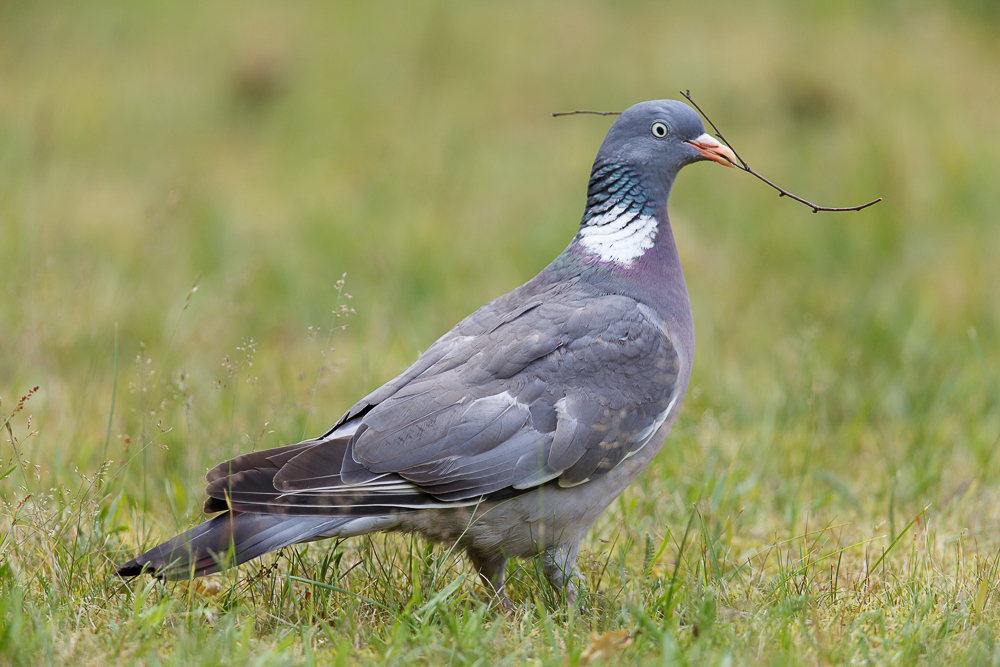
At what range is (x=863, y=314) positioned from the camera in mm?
5254

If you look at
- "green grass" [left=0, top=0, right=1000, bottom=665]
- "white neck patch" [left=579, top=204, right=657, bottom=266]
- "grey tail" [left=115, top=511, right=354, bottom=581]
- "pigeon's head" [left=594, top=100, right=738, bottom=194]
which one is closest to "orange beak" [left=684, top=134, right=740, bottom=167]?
"pigeon's head" [left=594, top=100, right=738, bottom=194]

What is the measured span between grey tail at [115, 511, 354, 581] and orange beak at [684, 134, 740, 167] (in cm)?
171

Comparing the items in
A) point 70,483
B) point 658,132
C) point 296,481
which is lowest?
point 70,483

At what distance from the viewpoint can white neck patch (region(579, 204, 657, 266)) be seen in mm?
3371

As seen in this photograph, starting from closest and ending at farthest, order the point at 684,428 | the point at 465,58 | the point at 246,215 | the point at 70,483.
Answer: the point at 70,483, the point at 684,428, the point at 246,215, the point at 465,58

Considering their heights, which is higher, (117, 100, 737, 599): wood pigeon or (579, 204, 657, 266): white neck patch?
(579, 204, 657, 266): white neck patch

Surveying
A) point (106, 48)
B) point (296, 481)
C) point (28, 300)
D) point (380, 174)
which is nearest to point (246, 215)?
point (380, 174)

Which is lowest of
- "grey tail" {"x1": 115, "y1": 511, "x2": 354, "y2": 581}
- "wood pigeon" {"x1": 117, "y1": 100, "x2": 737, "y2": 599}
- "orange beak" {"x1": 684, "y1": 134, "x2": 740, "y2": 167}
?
"grey tail" {"x1": 115, "y1": 511, "x2": 354, "y2": 581}

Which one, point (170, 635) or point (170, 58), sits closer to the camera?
point (170, 635)

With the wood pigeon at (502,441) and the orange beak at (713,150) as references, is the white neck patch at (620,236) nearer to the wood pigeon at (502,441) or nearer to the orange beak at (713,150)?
the wood pigeon at (502,441)

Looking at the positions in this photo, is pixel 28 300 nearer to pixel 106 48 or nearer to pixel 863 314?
pixel 863 314

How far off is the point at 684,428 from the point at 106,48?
710 cm

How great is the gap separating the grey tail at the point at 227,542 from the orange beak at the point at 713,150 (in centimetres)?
171

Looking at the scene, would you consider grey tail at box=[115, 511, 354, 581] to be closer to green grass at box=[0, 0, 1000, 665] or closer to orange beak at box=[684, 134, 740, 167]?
green grass at box=[0, 0, 1000, 665]
